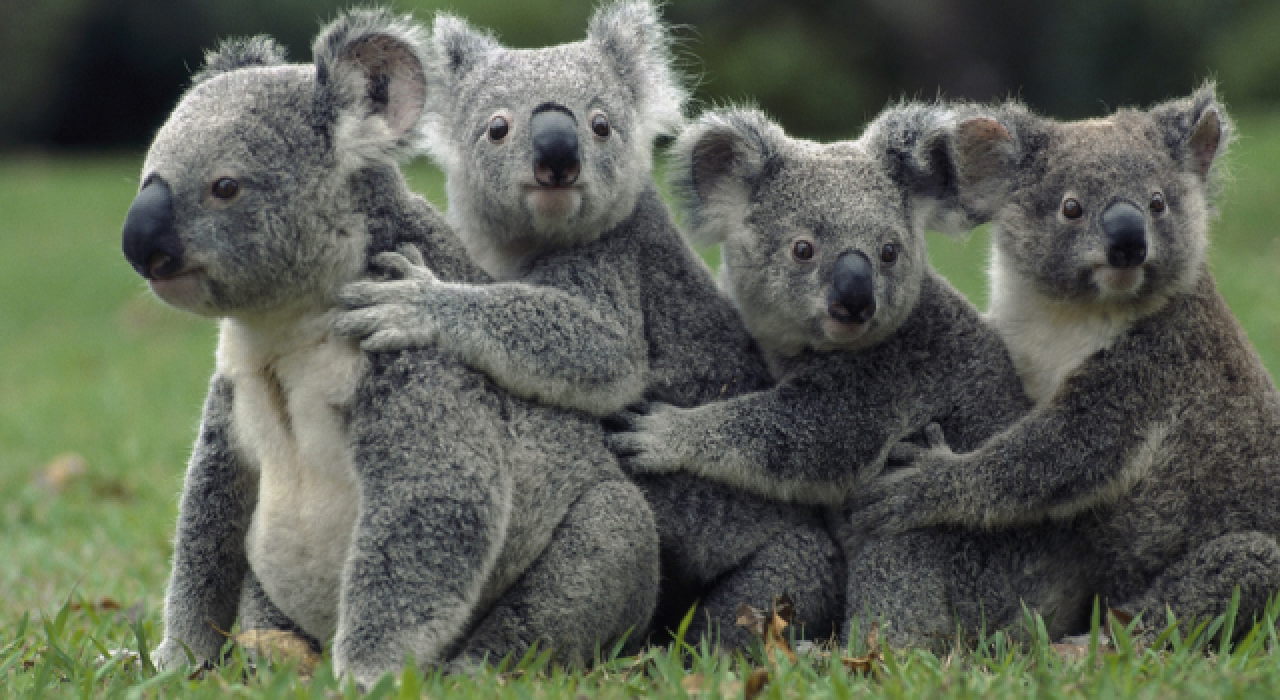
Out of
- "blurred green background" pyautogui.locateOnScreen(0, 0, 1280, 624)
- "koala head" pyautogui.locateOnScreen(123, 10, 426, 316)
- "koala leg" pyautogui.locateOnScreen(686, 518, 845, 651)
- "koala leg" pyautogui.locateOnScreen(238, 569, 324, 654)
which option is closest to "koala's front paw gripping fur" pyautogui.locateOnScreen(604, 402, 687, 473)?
"koala leg" pyautogui.locateOnScreen(686, 518, 845, 651)

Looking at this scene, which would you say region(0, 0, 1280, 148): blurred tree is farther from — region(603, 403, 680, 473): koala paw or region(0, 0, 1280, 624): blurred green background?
region(603, 403, 680, 473): koala paw

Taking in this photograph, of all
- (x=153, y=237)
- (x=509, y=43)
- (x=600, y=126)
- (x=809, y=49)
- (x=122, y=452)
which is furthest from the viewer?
(x=809, y=49)

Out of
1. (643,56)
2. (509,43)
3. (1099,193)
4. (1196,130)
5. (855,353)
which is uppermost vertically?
(1196,130)

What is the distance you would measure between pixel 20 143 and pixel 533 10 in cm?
1204

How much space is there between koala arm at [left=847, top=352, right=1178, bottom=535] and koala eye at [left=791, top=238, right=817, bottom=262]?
0.75 metres

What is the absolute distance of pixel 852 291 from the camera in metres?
4.27

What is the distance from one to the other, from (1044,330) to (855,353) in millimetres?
666

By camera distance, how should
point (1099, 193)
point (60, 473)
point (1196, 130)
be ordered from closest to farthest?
point (1099, 193) < point (1196, 130) < point (60, 473)

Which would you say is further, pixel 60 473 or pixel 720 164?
pixel 60 473

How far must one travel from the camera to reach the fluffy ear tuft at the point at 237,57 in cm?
418

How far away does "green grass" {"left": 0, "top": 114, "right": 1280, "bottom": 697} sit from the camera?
3.53 meters

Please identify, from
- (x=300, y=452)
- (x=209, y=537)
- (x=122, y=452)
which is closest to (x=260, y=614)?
(x=209, y=537)

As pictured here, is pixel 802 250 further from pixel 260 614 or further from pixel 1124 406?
pixel 260 614

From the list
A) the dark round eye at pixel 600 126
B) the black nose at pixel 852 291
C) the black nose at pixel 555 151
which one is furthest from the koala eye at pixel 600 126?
the black nose at pixel 852 291
